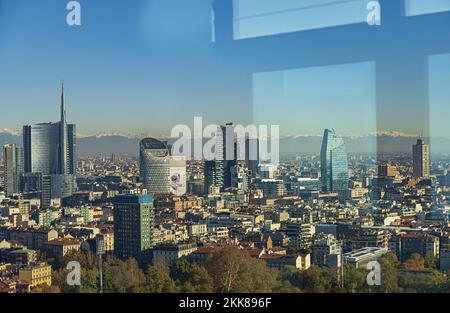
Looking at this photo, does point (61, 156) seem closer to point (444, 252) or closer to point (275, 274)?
point (275, 274)

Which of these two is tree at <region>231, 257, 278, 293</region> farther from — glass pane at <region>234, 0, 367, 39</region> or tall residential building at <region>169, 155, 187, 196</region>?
glass pane at <region>234, 0, 367, 39</region>

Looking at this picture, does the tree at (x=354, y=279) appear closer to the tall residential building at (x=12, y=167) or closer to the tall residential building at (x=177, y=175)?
the tall residential building at (x=177, y=175)

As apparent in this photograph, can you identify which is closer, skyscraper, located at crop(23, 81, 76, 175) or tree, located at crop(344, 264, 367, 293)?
tree, located at crop(344, 264, 367, 293)

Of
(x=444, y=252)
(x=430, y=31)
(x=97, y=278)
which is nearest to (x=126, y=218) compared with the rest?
(x=97, y=278)

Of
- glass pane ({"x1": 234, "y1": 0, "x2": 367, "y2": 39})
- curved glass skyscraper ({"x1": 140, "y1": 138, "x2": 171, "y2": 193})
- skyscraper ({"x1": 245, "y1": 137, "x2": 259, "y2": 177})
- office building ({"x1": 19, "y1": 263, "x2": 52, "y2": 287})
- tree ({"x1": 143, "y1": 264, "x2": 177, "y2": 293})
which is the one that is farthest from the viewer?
curved glass skyscraper ({"x1": 140, "y1": 138, "x2": 171, "y2": 193})

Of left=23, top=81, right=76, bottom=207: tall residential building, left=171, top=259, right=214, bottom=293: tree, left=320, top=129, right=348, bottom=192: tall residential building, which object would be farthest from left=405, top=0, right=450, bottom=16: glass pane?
left=23, top=81, right=76, bottom=207: tall residential building
